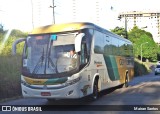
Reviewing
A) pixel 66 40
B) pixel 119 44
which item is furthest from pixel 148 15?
pixel 66 40

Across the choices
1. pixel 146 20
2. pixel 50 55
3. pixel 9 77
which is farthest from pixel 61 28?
pixel 146 20

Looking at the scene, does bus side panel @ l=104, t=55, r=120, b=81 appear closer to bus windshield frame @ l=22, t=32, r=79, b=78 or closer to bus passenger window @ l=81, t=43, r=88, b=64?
bus passenger window @ l=81, t=43, r=88, b=64

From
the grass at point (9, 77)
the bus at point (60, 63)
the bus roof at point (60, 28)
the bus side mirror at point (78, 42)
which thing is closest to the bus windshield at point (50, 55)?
the bus at point (60, 63)

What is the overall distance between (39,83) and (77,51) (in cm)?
174

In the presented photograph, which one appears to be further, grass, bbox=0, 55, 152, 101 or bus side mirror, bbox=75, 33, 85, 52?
grass, bbox=0, 55, 152, 101

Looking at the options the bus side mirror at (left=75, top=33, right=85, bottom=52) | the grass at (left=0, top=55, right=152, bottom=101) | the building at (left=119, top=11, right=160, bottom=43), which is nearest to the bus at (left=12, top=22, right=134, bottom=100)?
the bus side mirror at (left=75, top=33, right=85, bottom=52)

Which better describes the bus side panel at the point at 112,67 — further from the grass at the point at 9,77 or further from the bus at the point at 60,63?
the grass at the point at 9,77

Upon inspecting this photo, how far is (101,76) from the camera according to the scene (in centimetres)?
1585

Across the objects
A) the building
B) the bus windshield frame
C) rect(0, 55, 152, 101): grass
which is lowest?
rect(0, 55, 152, 101): grass

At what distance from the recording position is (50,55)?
12.9 meters

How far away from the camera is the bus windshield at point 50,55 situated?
12.8 metres

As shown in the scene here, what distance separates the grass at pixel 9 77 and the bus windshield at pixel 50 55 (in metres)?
4.78

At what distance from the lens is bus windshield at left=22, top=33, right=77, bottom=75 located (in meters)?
12.8

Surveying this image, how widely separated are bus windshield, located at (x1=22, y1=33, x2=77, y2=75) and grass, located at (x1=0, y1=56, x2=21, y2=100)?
4.78m
